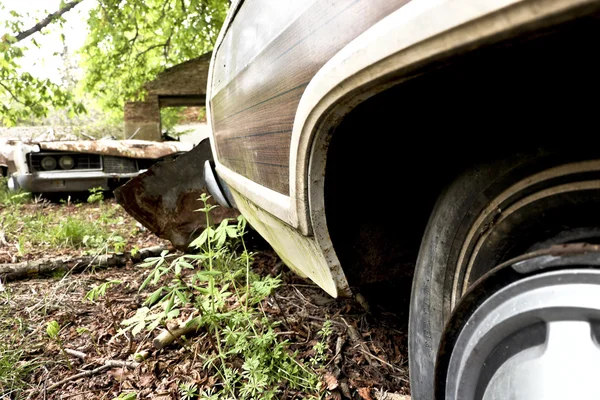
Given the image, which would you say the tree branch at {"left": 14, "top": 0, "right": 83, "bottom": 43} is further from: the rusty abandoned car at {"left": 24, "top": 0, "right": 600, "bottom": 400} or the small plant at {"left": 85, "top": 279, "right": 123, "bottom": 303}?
the rusty abandoned car at {"left": 24, "top": 0, "right": 600, "bottom": 400}

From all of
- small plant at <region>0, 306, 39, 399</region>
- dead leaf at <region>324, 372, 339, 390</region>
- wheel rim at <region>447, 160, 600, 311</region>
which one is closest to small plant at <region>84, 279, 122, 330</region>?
small plant at <region>0, 306, 39, 399</region>

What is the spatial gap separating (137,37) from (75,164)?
5.27 meters

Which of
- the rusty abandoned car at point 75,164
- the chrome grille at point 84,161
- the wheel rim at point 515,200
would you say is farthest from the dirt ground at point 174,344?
the chrome grille at point 84,161

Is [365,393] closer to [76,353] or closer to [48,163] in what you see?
[76,353]

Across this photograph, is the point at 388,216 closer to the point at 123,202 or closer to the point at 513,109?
the point at 513,109

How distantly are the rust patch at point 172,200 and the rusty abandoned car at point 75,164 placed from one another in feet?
8.03

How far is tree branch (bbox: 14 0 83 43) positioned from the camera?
6387 mm

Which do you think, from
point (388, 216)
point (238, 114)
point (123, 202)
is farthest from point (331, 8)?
point (123, 202)

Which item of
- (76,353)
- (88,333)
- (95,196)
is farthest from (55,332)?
(95,196)

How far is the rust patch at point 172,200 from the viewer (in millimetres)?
3080

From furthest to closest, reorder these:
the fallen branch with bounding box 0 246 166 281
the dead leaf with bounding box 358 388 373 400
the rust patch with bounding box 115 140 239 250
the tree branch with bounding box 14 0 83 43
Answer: the tree branch with bounding box 14 0 83 43 < the rust patch with bounding box 115 140 239 250 < the fallen branch with bounding box 0 246 166 281 < the dead leaf with bounding box 358 388 373 400

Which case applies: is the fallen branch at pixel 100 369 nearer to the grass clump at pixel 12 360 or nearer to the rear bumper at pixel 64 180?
the grass clump at pixel 12 360

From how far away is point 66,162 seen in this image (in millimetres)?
6020

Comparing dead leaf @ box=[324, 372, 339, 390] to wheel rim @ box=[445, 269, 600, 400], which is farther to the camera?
dead leaf @ box=[324, 372, 339, 390]
